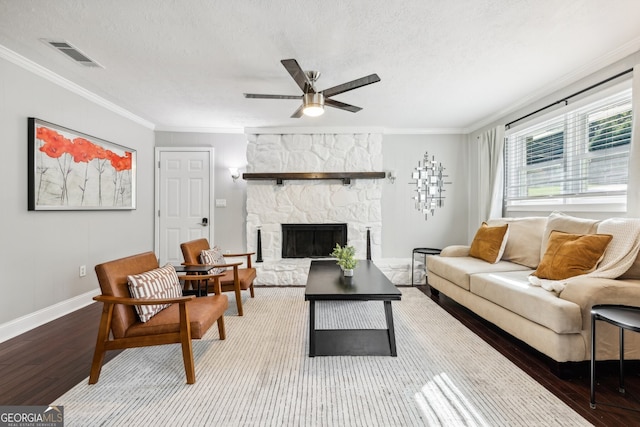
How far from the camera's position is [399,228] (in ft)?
16.9

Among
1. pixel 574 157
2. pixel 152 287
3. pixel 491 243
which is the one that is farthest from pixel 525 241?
pixel 152 287

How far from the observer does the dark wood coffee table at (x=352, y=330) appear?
2375mm

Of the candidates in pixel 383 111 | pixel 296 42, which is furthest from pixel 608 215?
pixel 296 42

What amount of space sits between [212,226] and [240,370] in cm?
321

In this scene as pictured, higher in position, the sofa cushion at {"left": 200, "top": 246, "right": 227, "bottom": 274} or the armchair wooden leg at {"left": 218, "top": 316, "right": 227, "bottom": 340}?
the sofa cushion at {"left": 200, "top": 246, "right": 227, "bottom": 274}

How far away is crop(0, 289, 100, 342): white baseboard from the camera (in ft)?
8.60

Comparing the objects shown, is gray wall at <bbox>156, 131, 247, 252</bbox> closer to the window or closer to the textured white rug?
the textured white rug

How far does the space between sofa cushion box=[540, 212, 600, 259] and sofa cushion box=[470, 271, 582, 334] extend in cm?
45

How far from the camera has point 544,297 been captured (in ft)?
7.01

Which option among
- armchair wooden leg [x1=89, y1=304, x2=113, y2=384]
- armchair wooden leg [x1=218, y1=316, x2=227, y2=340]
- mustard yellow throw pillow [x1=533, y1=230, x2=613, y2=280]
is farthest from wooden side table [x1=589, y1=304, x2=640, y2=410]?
armchair wooden leg [x1=89, y1=304, x2=113, y2=384]

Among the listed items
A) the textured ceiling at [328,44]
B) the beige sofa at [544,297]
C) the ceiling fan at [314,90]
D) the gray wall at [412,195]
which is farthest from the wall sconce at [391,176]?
the ceiling fan at [314,90]

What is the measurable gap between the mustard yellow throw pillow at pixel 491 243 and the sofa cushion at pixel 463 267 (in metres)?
0.07

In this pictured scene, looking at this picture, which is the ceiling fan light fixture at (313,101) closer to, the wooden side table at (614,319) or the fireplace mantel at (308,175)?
the fireplace mantel at (308,175)

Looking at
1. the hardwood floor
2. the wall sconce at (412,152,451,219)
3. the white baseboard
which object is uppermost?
the wall sconce at (412,152,451,219)
